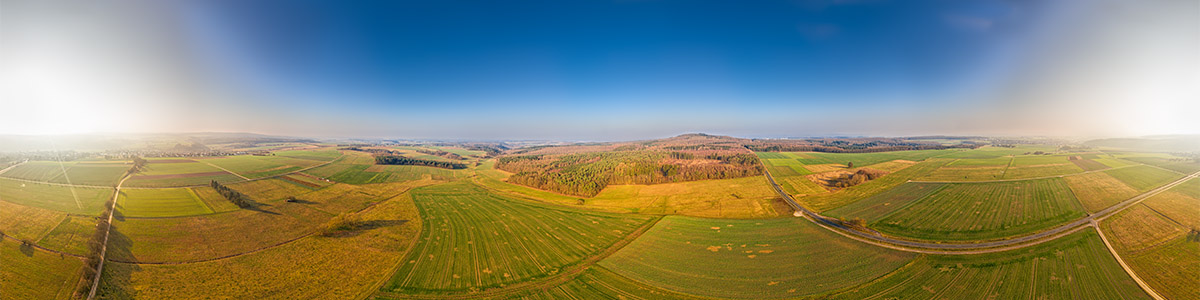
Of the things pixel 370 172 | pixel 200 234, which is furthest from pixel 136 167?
pixel 200 234

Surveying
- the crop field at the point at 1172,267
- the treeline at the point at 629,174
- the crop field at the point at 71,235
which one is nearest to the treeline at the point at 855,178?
the treeline at the point at 629,174

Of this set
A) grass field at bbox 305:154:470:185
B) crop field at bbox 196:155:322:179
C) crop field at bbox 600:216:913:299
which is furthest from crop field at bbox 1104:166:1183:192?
crop field at bbox 196:155:322:179

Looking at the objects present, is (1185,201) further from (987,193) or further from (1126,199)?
(987,193)

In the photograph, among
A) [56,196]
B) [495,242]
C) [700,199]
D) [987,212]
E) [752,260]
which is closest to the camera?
[752,260]

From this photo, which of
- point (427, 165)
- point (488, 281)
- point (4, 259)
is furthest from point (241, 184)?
point (488, 281)

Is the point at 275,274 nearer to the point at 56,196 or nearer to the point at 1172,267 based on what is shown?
the point at 56,196

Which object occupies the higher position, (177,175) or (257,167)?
(177,175)

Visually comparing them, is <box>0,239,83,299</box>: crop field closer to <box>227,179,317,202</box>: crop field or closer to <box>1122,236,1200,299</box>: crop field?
<box>227,179,317,202</box>: crop field
